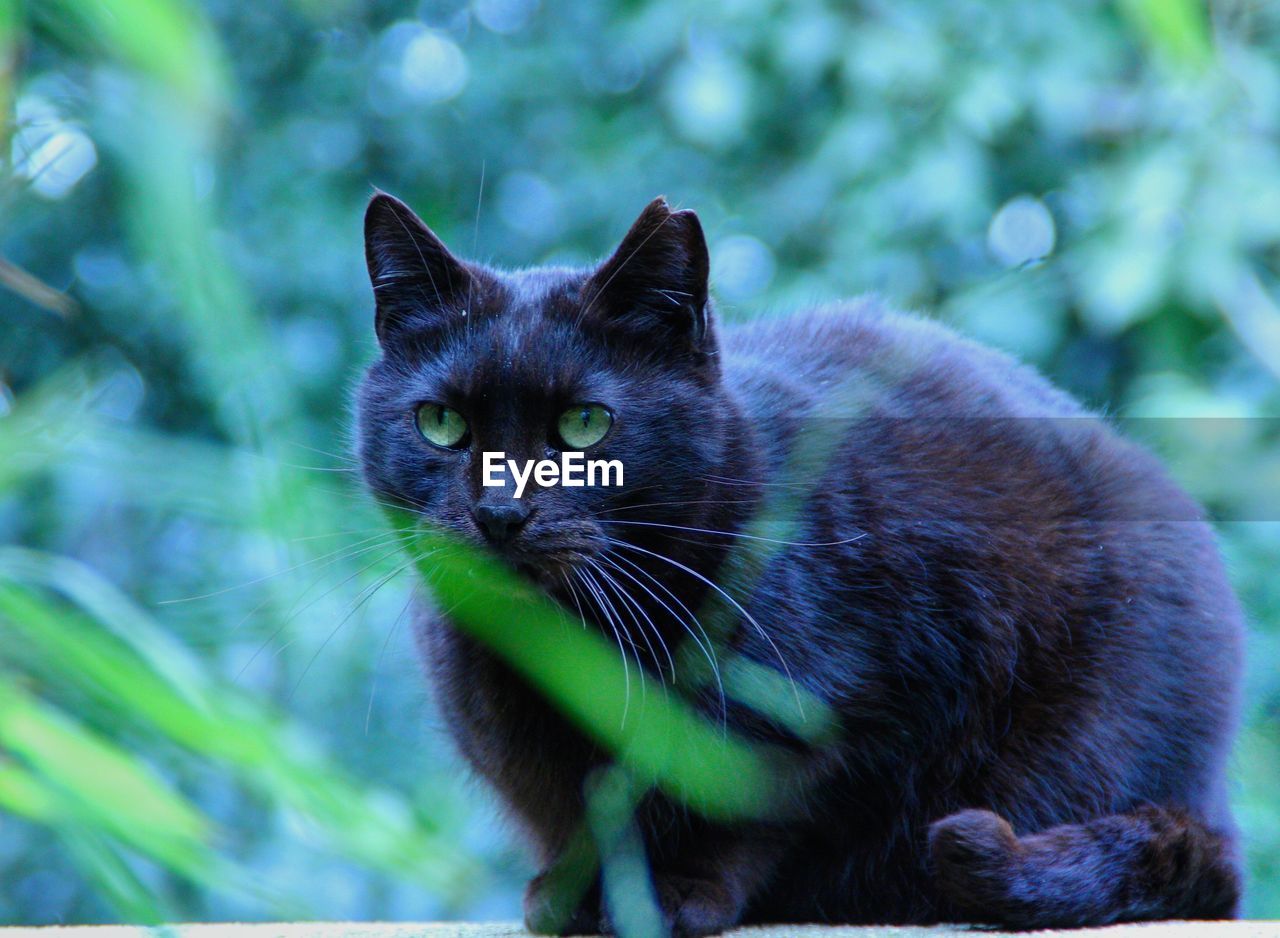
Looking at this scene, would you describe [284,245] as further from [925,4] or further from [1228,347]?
[1228,347]

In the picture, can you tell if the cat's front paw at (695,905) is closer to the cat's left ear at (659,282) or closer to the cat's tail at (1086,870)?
the cat's tail at (1086,870)

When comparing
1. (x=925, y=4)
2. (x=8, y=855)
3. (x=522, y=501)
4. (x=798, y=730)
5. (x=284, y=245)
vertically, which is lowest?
(x=8, y=855)

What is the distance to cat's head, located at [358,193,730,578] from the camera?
132cm

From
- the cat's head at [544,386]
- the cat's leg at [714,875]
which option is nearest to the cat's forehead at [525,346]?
the cat's head at [544,386]

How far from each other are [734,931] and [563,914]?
19 cm

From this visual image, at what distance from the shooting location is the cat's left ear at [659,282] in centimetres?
142

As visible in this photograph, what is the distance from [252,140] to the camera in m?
2.98

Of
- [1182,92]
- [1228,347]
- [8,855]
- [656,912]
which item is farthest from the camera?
[8,855]

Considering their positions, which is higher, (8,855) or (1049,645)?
(1049,645)

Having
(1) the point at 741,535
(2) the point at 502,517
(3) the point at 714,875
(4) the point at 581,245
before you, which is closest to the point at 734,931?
(3) the point at 714,875

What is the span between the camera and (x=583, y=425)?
4.52 feet

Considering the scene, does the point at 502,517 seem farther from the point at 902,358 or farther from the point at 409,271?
the point at 902,358

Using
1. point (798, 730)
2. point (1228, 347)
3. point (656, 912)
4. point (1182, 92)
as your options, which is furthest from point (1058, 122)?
point (656, 912)

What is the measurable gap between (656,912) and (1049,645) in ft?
1.85
